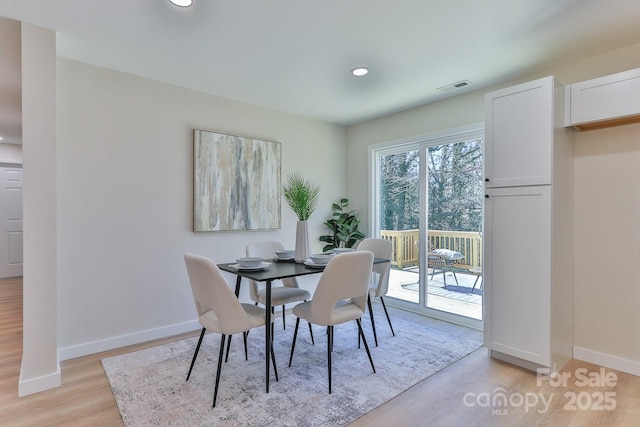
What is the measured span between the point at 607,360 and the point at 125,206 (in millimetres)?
4189

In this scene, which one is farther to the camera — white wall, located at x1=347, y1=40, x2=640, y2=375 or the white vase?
the white vase

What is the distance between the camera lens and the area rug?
200 centimetres

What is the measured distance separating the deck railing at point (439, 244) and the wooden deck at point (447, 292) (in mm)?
116

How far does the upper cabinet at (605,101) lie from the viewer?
233 cm

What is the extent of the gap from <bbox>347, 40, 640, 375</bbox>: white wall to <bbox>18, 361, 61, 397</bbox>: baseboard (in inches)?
156

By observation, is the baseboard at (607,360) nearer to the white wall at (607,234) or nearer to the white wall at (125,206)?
the white wall at (607,234)

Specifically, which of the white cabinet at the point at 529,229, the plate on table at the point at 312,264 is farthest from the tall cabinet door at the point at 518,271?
the plate on table at the point at 312,264

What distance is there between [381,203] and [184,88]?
276 centimetres

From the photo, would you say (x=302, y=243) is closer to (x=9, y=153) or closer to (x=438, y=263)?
(x=438, y=263)

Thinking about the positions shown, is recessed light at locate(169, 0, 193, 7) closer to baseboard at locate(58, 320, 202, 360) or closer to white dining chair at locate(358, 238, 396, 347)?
white dining chair at locate(358, 238, 396, 347)

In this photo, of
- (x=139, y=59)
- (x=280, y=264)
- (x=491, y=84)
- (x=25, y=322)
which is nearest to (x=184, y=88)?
(x=139, y=59)

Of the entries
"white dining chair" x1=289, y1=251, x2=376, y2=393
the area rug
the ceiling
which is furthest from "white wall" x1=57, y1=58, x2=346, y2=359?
"white dining chair" x1=289, y1=251, x2=376, y2=393

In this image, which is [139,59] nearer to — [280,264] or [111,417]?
[280,264]

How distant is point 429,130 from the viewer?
12.9 feet
